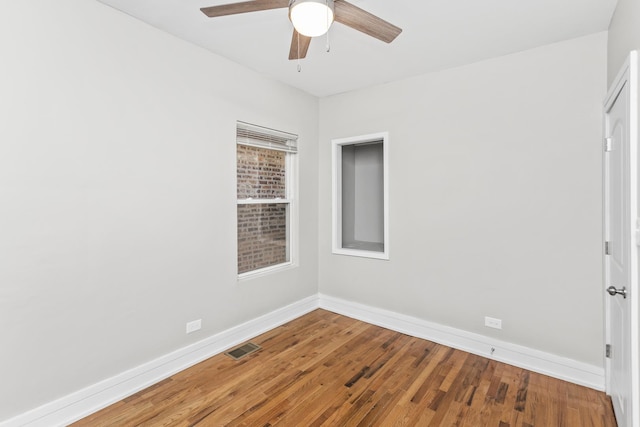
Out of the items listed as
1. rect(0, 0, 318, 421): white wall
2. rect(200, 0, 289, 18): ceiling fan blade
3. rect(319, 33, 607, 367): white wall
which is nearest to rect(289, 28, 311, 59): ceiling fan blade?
rect(200, 0, 289, 18): ceiling fan blade

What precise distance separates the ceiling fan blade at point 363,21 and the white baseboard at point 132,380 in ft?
9.10

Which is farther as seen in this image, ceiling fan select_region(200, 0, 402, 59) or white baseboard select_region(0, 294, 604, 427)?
white baseboard select_region(0, 294, 604, 427)

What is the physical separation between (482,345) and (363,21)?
9.52 ft

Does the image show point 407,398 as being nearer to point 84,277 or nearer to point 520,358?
point 520,358

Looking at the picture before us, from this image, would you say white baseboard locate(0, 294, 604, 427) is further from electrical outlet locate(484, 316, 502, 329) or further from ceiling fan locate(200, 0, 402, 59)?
ceiling fan locate(200, 0, 402, 59)

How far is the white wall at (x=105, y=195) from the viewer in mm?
1868

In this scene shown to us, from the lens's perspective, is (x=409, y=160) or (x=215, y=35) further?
(x=409, y=160)

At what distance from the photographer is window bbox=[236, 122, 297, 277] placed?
329cm

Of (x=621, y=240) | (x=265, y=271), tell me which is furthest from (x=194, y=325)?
(x=621, y=240)

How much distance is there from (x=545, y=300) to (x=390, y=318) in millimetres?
1486

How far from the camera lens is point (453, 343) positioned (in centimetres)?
312

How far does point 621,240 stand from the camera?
6.32 feet

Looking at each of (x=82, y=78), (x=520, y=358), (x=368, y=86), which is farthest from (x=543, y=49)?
(x=82, y=78)

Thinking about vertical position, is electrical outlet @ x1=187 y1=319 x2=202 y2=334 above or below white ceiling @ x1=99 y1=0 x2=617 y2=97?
below
